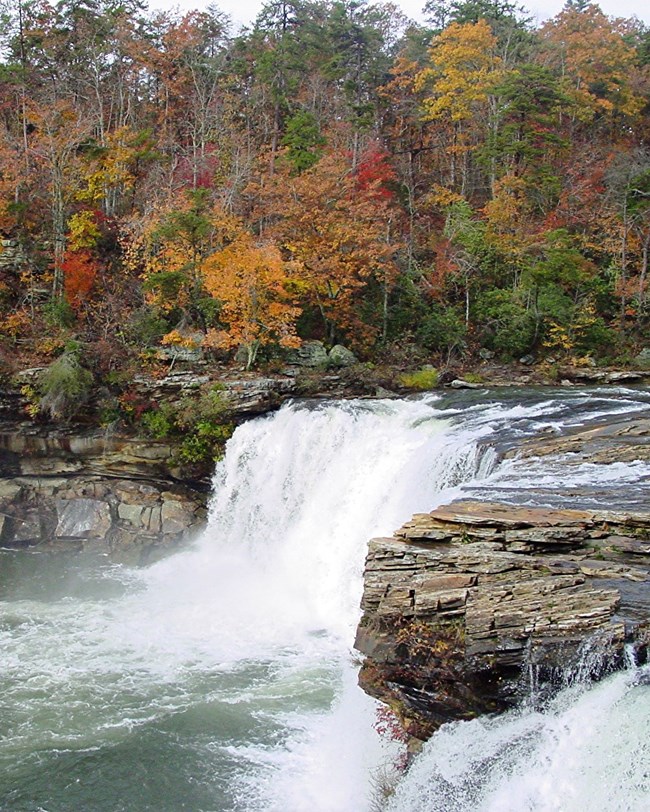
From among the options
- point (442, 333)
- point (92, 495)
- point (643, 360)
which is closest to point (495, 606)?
point (92, 495)

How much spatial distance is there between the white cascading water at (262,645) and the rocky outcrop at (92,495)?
97cm

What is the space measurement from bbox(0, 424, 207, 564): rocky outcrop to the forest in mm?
2373

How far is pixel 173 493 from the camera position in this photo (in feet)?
63.0

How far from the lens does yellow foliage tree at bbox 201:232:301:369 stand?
20.3 meters

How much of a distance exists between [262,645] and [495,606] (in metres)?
6.89

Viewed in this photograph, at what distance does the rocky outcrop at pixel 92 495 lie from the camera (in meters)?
18.8

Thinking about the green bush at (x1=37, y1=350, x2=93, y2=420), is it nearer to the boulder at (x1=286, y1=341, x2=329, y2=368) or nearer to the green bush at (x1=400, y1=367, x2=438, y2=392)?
the boulder at (x1=286, y1=341, x2=329, y2=368)

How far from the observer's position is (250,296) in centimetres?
2052

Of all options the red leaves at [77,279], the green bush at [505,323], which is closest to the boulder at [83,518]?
the red leaves at [77,279]

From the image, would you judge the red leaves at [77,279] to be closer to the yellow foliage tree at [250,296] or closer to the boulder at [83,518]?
the yellow foliage tree at [250,296]

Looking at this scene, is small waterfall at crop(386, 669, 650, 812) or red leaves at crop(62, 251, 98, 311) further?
red leaves at crop(62, 251, 98, 311)

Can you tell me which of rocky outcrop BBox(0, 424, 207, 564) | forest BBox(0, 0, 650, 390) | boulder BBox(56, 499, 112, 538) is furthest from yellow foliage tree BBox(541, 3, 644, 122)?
boulder BBox(56, 499, 112, 538)

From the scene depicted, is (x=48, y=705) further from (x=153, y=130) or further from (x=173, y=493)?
(x=153, y=130)

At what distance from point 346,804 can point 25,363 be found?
52.9 ft
